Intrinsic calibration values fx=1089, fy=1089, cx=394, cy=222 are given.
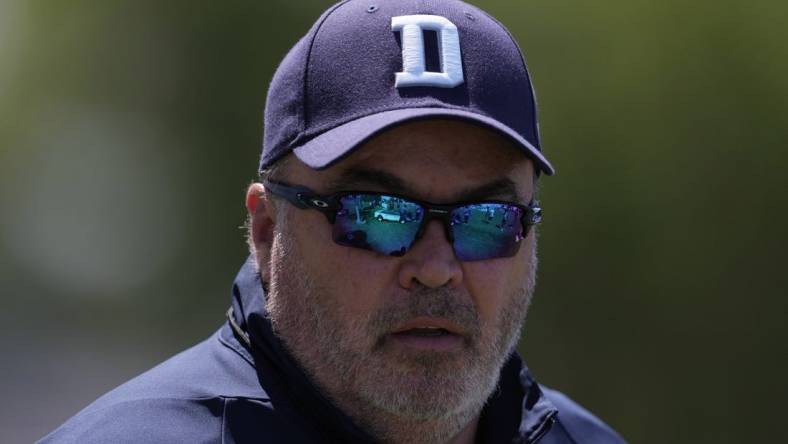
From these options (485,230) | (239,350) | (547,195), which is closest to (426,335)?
(485,230)

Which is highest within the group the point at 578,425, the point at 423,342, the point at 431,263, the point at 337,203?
the point at 337,203

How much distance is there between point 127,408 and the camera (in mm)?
2109

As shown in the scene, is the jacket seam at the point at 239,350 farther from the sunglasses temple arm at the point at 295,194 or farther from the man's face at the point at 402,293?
the sunglasses temple arm at the point at 295,194

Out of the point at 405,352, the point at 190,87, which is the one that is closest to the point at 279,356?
the point at 405,352

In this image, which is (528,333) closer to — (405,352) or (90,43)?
(90,43)

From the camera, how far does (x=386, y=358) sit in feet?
7.26

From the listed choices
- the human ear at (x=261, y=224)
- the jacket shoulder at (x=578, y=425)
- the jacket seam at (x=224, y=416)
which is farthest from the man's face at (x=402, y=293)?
the jacket shoulder at (x=578, y=425)

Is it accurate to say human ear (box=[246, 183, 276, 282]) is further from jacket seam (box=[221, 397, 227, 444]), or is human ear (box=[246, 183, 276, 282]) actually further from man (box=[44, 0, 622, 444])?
jacket seam (box=[221, 397, 227, 444])

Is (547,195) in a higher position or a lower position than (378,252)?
lower

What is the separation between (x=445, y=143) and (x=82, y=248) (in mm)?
5263

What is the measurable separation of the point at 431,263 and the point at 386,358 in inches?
8.4

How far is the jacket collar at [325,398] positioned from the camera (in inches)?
88.1

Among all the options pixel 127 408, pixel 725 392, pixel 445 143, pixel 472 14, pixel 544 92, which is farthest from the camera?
pixel 544 92

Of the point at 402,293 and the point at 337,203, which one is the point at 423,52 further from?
the point at 402,293
